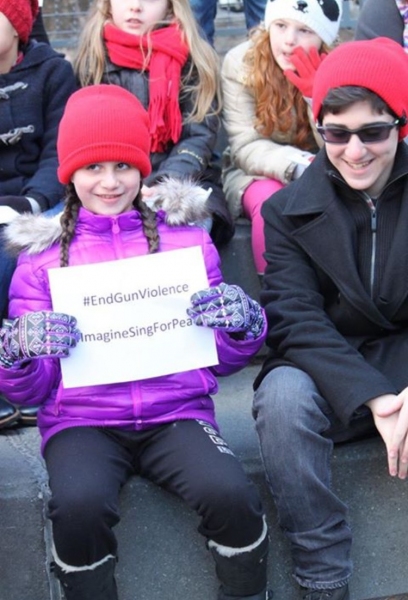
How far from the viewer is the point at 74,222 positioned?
2.93m

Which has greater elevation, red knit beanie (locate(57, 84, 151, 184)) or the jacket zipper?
red knit beanie (locate(57, 84, 151, 184))

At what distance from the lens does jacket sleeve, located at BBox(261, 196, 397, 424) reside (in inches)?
110

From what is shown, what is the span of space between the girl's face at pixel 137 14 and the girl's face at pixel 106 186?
1.21 meters

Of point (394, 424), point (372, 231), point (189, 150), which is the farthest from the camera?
point (189, 150)

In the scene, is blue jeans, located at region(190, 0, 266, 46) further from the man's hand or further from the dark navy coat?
the man's hand

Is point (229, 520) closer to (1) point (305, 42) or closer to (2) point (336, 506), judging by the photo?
(2) point (336, 506)

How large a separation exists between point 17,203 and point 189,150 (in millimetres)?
753

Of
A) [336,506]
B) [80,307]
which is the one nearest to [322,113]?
[80,307]

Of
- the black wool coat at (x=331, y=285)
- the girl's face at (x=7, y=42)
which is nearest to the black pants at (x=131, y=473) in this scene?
the black wool coat at (x=331, y=285)

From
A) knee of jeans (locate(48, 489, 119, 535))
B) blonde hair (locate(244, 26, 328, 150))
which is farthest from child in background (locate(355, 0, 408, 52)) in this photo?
knee of jeans (locate(48, 489, 119, 535))

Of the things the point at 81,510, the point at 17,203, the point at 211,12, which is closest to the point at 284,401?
the point at 81,510

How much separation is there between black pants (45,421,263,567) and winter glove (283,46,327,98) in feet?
5.37

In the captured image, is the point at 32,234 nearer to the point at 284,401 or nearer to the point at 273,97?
the point at 284,401

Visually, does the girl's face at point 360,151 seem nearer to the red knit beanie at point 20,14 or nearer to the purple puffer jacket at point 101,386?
the purple puffer jacket at point 101,386
